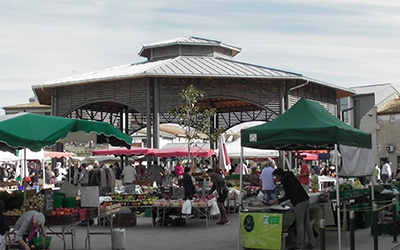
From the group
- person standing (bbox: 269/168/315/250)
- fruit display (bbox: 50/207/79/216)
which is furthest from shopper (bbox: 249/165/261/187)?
fruit display (bbox: 50/207/79/216)

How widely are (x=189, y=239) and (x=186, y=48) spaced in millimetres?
20355

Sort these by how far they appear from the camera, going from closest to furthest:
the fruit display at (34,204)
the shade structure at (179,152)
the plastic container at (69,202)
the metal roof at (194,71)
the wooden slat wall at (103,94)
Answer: the fruit display at (34,204), the plastic container at (69,202), the shade structure at (179,152), the metal roof at (194,71), the wooden slat wall at (103,94)

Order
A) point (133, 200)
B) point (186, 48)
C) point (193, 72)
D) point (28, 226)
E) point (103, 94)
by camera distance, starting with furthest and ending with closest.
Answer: point (186, 48) → point (103, 94) → point (193, 72) → point (133, 200) → point (28, 226)

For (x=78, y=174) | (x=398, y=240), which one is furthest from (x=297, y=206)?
(x=78, y=174)

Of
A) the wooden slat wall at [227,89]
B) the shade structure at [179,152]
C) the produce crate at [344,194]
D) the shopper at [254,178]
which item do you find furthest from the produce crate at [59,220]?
the wooden slat wall at [227,89]

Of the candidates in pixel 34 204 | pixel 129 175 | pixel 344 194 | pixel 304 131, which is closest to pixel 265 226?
pixel 304 131

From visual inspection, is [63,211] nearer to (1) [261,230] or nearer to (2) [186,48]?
(1) [261,230]

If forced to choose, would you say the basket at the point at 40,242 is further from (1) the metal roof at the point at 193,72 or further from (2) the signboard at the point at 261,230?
(1) the metal roof at the point at 193,72

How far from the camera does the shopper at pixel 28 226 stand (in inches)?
348

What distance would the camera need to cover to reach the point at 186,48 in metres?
31.2

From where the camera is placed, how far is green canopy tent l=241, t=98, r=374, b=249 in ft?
32.2

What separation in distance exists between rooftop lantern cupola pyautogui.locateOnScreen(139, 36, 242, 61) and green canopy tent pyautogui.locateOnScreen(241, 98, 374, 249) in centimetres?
2064

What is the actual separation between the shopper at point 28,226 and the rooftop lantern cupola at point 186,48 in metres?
22.5

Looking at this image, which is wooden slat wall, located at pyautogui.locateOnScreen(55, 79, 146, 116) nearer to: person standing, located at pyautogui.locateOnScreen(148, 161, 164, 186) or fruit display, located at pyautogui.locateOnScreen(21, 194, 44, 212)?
person standing, located at pyautogui.locateOnScreen(148, 161, 164, 186)
